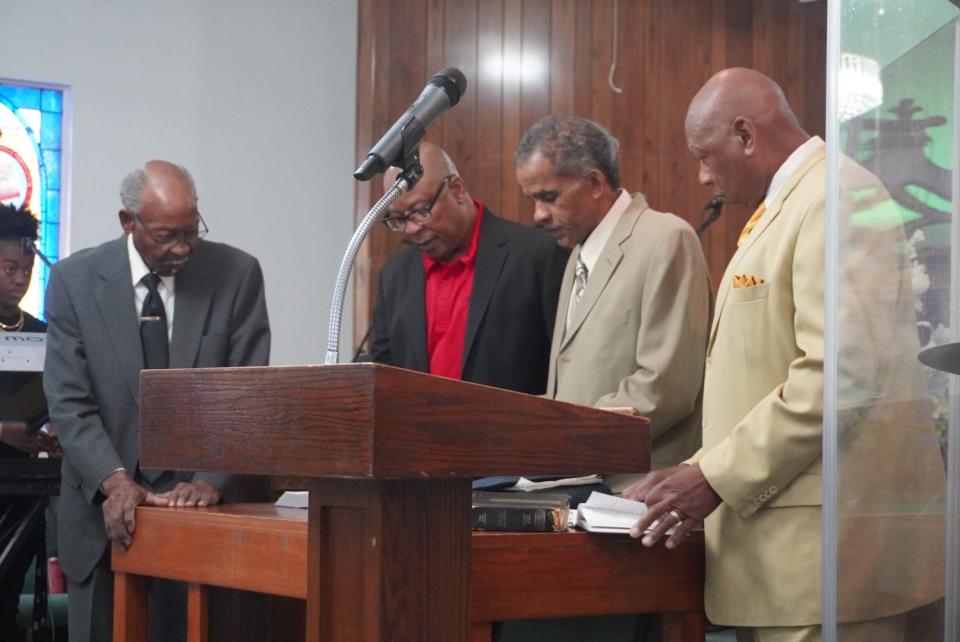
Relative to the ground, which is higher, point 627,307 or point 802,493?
point 627,307

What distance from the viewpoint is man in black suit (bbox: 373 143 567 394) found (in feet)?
11.0

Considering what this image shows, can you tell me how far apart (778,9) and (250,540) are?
4.63 m

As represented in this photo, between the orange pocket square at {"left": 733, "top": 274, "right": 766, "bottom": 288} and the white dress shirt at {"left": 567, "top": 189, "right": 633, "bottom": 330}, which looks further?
the white dress shirt at {"left": 567, "top": 189, "right": 633, "bottom": 330}

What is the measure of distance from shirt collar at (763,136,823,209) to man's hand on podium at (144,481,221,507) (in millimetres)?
1274

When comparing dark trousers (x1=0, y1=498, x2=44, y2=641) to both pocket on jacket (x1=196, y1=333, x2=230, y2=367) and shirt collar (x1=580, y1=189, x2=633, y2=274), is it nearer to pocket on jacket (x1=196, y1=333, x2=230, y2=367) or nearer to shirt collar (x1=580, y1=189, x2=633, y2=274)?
pocket on jacket (x1=196, y1=333, x2=230, y2=367)

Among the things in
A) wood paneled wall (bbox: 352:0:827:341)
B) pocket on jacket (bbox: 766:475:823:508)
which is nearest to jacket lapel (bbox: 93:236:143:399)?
pocket on jacket (bbox: 766:475:823:508)

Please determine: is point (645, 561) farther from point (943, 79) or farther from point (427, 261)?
point (427, 261)

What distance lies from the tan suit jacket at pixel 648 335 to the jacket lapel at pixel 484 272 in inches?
21.3

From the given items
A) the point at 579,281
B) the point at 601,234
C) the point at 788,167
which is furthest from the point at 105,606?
the point at 788,167

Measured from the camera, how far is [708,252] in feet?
19.2

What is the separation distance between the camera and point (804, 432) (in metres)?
2.02

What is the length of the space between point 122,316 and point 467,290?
3.09 feet

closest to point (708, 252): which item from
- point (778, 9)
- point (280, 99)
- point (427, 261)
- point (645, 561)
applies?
point (778, 9)

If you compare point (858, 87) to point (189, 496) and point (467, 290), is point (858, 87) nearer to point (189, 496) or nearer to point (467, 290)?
point (189, 496)
